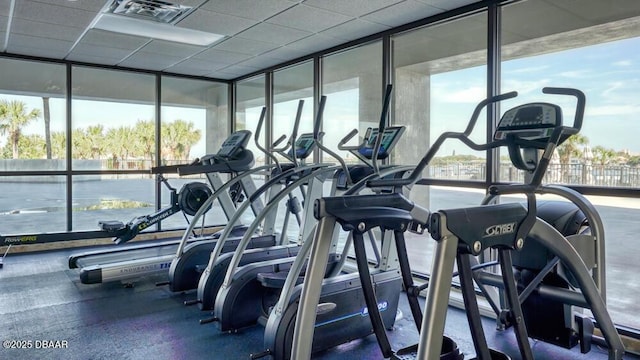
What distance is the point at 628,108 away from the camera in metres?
3.10

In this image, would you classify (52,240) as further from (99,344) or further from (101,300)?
(99,344)

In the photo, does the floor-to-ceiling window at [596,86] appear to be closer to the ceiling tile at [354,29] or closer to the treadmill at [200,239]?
the ceiling tile at [354,29]

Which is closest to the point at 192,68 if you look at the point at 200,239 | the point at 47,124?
the point at 47,124

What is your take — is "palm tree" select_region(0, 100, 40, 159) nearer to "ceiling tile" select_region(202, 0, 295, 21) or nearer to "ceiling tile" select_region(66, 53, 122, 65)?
"ceiling tile" select_region(66, 53, 122, 65)

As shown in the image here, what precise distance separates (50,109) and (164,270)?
3.18 metres

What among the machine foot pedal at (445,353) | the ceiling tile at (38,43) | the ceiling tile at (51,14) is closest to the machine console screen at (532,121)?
the machine foot pedal at (445,353)

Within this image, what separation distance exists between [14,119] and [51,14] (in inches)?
99.2

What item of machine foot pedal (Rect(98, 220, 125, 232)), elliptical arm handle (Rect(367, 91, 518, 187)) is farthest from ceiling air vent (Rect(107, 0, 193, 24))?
elliptical arm handle (Rect(367, 91, 518, 187))

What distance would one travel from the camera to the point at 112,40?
488cm

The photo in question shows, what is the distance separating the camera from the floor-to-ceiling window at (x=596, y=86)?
10.2ft

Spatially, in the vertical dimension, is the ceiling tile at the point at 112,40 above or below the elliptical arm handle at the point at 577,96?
above

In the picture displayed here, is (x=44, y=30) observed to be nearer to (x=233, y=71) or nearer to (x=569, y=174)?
(x=233, y=71)

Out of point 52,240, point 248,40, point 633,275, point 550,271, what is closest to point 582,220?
point 550,271

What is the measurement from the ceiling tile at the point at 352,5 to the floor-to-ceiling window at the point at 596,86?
1.02 meters
